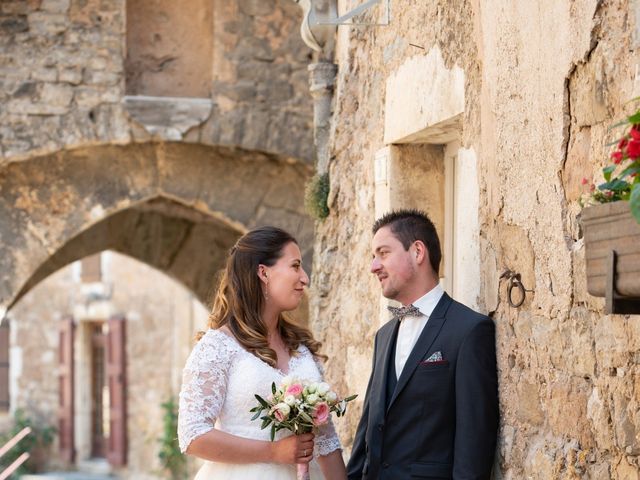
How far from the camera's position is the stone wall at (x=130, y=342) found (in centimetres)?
1670

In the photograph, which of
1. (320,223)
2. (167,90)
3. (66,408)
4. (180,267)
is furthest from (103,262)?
(320,223)

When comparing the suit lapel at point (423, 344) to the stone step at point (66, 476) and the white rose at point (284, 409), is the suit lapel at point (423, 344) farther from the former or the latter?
the stone step at point (66, 476)

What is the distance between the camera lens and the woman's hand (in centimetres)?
404

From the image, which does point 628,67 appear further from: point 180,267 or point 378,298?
point 180,267

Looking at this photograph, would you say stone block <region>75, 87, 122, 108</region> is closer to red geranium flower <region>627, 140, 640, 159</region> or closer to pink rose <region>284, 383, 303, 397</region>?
pink rose <region>284, 383, 303, 397</region>

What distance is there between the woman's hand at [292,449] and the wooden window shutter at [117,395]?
1350 cm

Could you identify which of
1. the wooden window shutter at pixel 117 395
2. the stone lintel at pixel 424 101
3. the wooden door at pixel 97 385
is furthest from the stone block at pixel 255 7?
the wooden door at pixel 97 385

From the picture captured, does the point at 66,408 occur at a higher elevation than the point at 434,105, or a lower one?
lower

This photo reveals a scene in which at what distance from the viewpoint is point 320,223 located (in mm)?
6707

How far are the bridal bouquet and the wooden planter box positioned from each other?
4.34ft

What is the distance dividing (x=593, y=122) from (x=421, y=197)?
6.41 feet

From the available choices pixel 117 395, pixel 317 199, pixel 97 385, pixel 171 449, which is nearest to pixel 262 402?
pixel 317 199

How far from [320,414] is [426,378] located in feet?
1.15

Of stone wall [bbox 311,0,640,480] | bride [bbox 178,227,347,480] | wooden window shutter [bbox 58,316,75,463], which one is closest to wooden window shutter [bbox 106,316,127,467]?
wooden window shutter [bbox 58,316,75,463]
